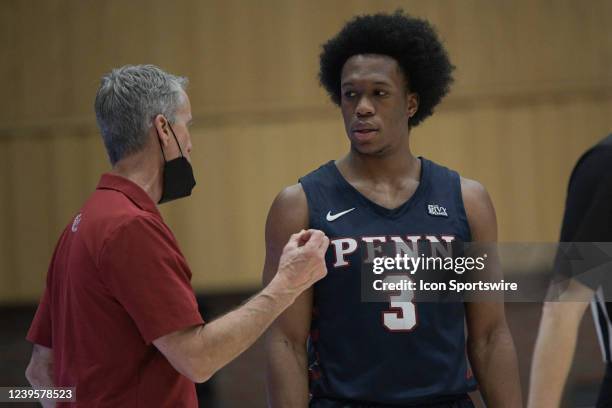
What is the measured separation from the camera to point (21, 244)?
393 inches

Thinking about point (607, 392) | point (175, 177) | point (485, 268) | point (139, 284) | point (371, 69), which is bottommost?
point (607, 392)

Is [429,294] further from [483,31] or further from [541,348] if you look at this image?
[483,31]

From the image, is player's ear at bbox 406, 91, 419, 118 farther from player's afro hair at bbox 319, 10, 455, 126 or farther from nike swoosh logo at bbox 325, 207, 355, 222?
nike swoosh logo at bbox 325, 207, 355, 222

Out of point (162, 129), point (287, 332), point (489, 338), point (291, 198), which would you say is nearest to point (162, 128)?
point (162, 129)

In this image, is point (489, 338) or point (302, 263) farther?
point (489, 338)

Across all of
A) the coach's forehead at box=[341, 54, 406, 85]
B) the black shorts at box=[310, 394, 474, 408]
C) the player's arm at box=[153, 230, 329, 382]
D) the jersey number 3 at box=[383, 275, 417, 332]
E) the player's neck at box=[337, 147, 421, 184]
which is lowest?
the black shorts at box=[310, 394, 474, 408]

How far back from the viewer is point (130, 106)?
2.49 metres

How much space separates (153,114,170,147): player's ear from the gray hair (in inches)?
0.5

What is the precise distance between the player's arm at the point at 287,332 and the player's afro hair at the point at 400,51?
0.52m

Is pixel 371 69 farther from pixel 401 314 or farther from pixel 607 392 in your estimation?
pixel 607 392

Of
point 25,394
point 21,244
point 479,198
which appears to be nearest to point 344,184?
point 479,198

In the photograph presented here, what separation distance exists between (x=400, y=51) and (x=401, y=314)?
0.89 meters

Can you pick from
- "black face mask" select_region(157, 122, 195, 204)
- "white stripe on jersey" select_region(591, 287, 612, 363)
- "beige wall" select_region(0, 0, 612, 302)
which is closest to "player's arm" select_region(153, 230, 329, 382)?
"black face mask" select_region(157, 122, 195, 204)

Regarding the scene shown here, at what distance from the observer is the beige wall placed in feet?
31.7
